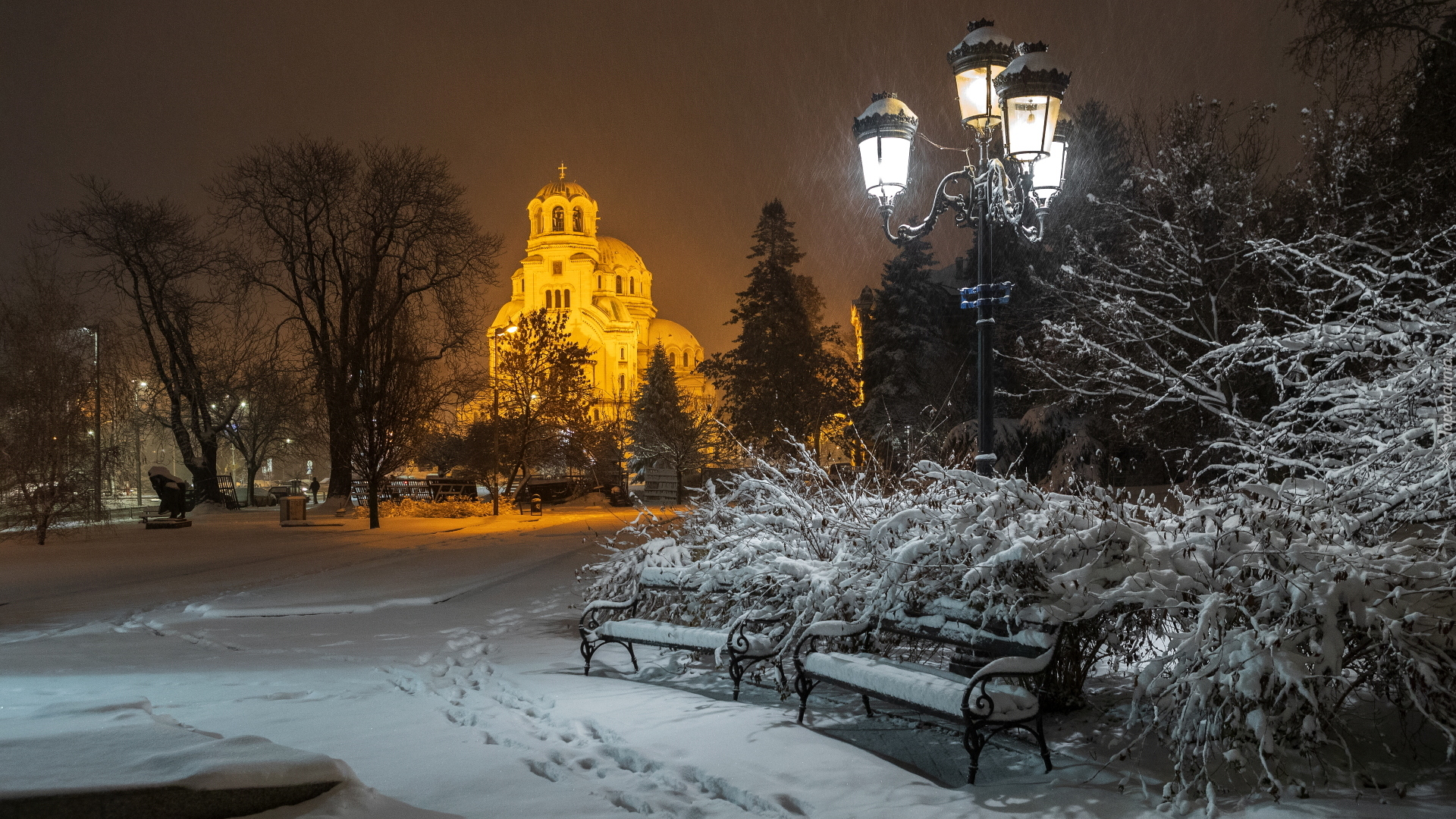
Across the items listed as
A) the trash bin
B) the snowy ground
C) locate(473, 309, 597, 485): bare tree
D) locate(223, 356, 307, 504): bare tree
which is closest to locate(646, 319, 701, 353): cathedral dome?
locate(223, 356, 307, 504): bare tree

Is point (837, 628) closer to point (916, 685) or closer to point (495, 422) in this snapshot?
point (916, 685)

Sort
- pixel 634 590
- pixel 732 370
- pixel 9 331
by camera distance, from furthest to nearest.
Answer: pixel 732 370 → pixel 9 331 → pixel 634 590

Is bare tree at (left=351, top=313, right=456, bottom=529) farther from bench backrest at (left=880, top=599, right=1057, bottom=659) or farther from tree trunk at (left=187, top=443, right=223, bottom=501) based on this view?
bench backrest at (left=880, top=599, right=1057, bottom=659)

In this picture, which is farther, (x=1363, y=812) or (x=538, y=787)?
(x=538, y=787)

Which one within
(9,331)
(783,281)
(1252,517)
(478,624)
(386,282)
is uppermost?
(783,281)

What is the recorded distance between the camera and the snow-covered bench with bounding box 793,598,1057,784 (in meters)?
4.39

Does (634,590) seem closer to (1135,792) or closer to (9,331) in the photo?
(1135,792)

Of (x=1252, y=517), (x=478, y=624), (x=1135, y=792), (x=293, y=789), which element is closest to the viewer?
(x=293, y=789)

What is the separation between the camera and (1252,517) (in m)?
4.48

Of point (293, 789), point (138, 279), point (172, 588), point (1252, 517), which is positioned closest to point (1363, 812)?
point (1252, 517)

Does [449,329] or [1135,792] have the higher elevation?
[449,329]

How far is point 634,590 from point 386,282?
2295 centimetres

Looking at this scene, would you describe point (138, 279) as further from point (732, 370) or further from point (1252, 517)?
point (1252, 517)

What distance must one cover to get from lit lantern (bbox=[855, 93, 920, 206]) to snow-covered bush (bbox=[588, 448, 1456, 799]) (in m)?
2.76
